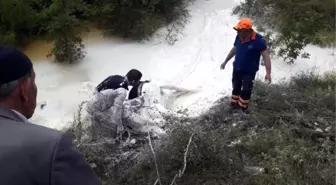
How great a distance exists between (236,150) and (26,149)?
360 centimetres

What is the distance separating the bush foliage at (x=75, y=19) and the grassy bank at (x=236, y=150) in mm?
2566

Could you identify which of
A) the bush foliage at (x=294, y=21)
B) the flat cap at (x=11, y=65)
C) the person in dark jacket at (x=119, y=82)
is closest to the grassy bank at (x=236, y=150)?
the person in dark jacket at (x=119, y=82)

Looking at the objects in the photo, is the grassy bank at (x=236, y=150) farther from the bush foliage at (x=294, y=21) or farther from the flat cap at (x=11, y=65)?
the flat cap at (x=11, y=65)

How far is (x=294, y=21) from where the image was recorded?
798 cm

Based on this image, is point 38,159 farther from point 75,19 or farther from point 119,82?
point 75,19

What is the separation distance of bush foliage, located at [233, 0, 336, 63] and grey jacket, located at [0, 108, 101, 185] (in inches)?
236

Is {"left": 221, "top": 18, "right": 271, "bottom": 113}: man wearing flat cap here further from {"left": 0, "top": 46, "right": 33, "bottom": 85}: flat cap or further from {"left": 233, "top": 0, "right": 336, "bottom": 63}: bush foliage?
{"left": 0, "top": 46, "right": 33, "bottom": 85}: flat cap

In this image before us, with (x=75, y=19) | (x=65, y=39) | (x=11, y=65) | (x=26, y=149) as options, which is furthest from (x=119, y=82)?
(x=26, y=149)

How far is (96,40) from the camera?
27.1 ft

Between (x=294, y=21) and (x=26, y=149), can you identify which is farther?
(x=294, y=21)

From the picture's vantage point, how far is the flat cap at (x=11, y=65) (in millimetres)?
1753

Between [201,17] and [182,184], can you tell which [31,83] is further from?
[201,17]

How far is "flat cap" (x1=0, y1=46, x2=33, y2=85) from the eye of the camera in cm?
175

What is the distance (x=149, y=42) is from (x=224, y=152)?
3.84 meters
